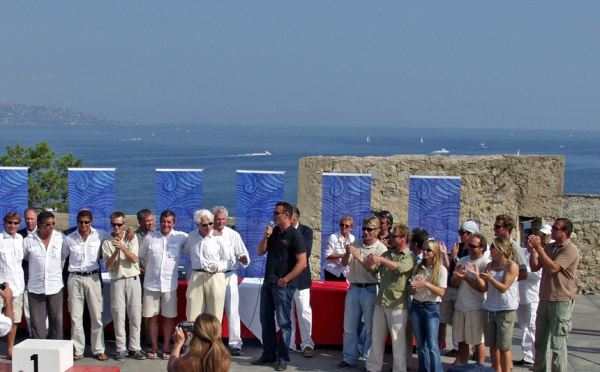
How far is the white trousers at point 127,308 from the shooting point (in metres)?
7.75

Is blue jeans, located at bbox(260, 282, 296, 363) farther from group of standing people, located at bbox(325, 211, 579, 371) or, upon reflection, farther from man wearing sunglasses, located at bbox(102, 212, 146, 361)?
man wearing sunglasses, located at bbox(102, 212, 146, 361)

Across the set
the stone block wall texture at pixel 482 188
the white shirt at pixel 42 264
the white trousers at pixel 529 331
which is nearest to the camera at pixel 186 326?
the white shirt at pixel 42 264

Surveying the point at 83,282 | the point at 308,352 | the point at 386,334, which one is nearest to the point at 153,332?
the point at 83,282

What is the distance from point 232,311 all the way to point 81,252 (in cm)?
178

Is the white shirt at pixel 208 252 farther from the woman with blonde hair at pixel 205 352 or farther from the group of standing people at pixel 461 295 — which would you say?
the woman with blonde hair at pixel 205 352

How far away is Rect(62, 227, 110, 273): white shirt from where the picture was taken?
25.1 feet

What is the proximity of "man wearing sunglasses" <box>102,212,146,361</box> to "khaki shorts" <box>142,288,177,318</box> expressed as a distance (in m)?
0.08

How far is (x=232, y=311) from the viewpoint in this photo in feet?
26.0

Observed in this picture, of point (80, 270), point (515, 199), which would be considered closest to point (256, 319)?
point (80, 270)

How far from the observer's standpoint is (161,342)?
8.34m

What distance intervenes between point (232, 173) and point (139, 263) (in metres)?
56.6

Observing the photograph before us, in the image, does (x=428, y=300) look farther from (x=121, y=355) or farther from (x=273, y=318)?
(x=121, y=355)

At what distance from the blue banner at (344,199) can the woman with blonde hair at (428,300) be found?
269 centimetres

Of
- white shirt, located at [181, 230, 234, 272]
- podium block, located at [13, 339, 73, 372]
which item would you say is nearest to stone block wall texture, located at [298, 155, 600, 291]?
white shirt, located at [181, 230, 234, 272]
